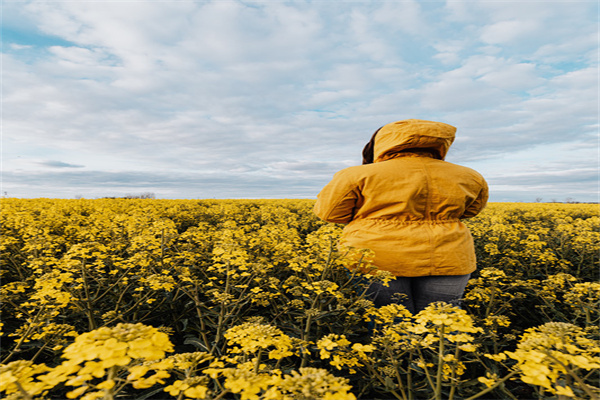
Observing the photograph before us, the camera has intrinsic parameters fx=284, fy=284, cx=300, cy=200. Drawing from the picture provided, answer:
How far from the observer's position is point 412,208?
9.72ft

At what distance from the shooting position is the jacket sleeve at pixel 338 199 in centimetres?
304

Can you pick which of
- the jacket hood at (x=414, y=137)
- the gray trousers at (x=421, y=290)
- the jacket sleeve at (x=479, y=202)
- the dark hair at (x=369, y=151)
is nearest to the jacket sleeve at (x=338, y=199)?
the jacket hood at (x=414, y=137)

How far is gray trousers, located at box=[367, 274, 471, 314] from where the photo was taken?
3072 mm

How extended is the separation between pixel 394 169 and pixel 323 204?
2.77 feet

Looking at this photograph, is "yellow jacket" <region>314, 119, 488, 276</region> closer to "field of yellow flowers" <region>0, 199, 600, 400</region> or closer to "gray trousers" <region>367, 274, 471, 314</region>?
"gray trousers" <region>367, 274, 471, 314</region>

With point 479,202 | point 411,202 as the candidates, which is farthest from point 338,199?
point 479,202

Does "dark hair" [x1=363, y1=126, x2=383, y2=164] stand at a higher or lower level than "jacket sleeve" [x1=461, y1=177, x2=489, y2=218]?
higher

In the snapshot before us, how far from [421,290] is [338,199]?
1.41 metres

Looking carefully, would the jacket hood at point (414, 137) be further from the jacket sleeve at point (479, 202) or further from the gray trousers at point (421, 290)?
the gray trousers at point (421, 290)

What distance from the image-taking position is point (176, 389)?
1.19 metres

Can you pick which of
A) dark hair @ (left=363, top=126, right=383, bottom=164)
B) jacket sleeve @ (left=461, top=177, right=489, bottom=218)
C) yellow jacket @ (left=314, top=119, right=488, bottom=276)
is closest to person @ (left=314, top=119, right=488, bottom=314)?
yellow jacket @ (left=314, top=119, right=488, bottom=276)

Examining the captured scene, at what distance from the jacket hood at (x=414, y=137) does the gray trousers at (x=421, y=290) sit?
1.41 metres

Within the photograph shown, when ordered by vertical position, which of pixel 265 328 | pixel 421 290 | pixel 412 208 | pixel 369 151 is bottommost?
pixel 421 290

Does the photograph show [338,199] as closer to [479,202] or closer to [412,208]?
[412,208]
